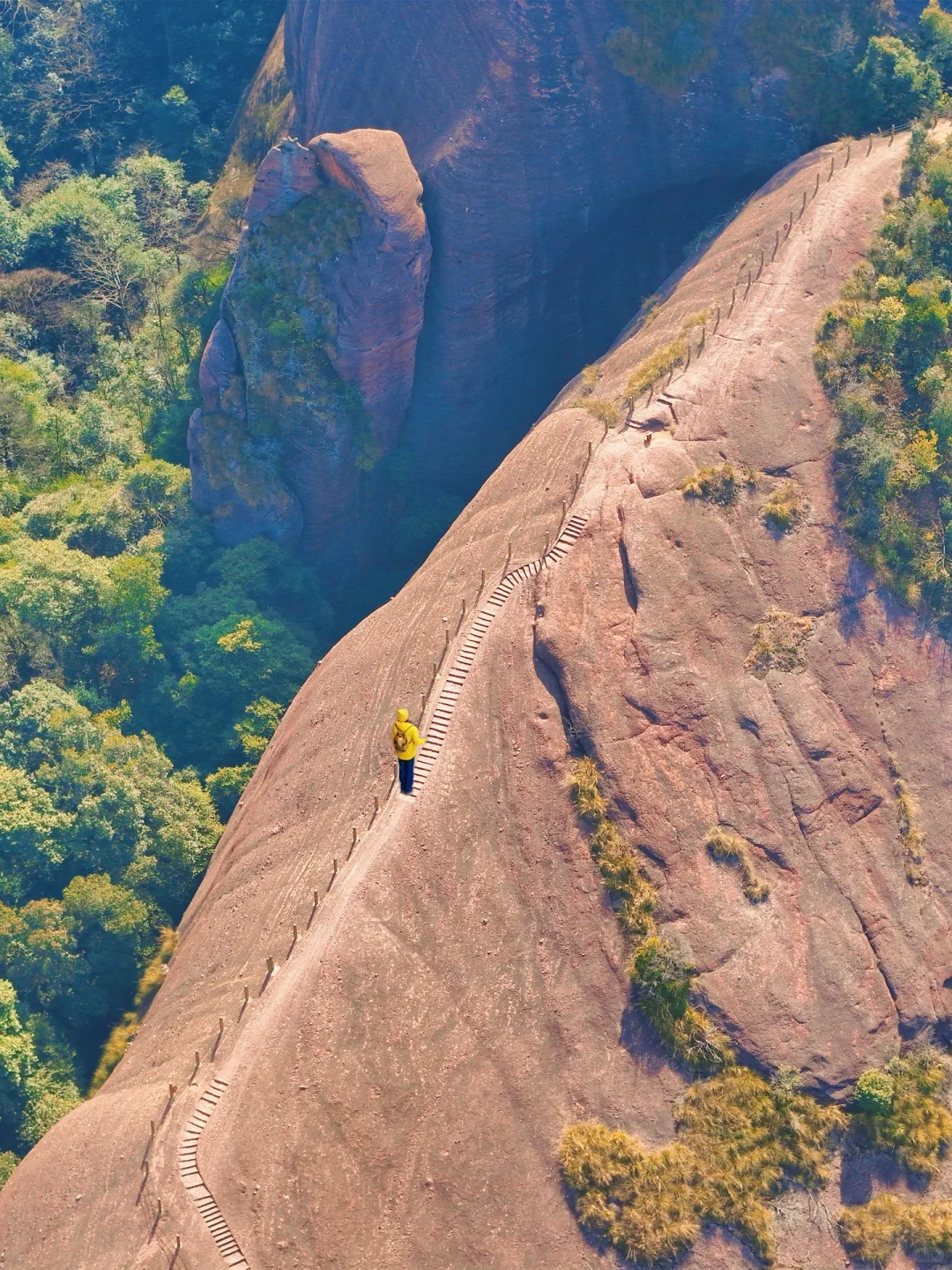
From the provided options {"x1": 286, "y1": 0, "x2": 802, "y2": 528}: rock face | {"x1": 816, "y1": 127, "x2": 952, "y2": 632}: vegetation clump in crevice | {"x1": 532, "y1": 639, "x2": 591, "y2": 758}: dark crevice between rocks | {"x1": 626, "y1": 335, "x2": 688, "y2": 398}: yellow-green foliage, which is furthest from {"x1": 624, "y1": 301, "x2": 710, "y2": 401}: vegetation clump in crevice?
{"x1": 286, "y1": 0, "x2": 802, "y2": 528}: rock face

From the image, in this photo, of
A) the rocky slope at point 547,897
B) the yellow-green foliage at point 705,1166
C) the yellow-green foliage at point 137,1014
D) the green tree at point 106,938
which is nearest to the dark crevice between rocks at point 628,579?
the rocky slope at point 547,897

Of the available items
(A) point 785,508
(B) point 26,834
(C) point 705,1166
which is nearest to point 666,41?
(A) point 785,508

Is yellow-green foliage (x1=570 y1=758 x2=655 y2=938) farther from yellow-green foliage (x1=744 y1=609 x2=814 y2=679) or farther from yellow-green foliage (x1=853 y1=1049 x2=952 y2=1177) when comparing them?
yellow-green foliage (x1=853 y1=1049 x2=952 y2=1177)

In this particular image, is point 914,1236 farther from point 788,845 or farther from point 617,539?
point 617,539

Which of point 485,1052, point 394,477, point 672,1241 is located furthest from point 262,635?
point 672,1241

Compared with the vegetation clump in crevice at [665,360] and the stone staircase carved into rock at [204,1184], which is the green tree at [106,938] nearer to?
the stone staircase carved into rock at [204,1184]

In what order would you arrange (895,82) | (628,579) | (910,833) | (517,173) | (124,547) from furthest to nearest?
(124,547) < (517,173) < (895,82) < (628,579) < (910,833)

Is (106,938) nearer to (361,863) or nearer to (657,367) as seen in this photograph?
(361,863)
